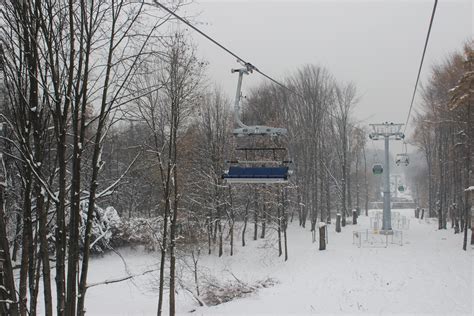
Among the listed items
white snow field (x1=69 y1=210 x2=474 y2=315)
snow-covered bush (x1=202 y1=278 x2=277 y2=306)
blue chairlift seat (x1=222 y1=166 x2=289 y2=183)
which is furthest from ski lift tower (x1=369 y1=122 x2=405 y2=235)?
blue chairlift seat (x1=222 y1=166 x2=289 y2=183)

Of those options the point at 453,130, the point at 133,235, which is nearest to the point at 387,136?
the point at 453,130

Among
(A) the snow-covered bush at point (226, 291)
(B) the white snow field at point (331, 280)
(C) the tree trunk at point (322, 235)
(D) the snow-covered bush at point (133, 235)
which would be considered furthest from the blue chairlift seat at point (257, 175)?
(D) the snow-covered bush at point (133, 235)

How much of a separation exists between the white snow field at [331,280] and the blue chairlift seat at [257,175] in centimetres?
332

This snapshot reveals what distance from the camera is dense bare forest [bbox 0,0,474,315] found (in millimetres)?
5219

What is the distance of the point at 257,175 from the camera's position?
9867 mm

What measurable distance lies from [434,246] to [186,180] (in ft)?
47.9

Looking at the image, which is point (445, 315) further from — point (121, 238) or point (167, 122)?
point (121, 238)

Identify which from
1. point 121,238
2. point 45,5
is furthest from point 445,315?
point 121,238

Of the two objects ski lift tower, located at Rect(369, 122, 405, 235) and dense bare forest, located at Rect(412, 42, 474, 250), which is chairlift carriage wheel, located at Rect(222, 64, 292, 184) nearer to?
dense bare forest, located at Rect(412, 42, 474, 250)

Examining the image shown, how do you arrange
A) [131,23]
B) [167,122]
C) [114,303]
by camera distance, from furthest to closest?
[114,303], [167,122], [131,23]

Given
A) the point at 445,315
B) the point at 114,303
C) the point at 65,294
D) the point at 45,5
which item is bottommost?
the point at 114,303

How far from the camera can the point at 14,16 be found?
4895 mm

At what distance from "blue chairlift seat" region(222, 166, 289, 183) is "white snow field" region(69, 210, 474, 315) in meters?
3.32

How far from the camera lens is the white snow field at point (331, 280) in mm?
13789
